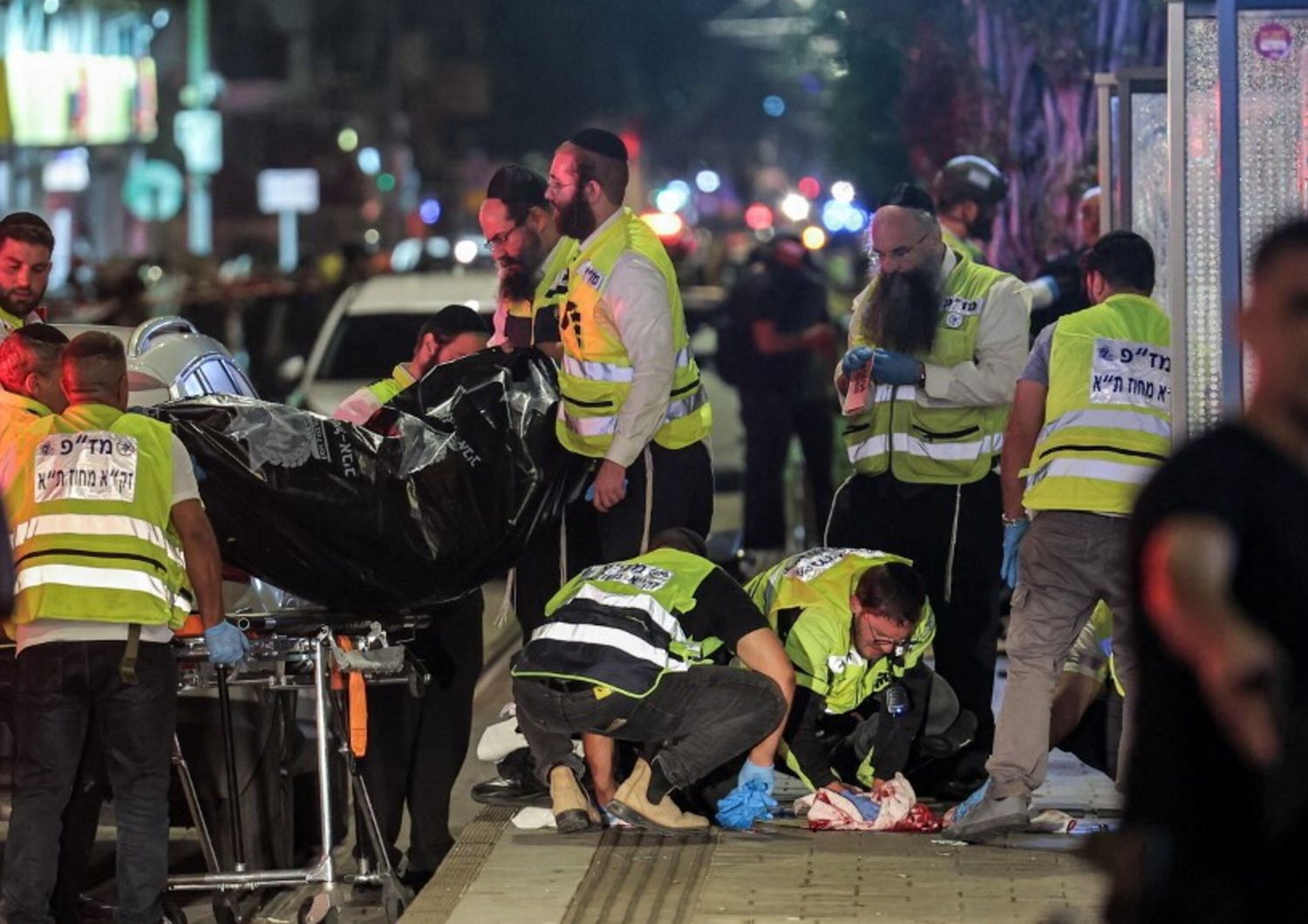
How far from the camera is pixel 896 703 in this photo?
8.13 m

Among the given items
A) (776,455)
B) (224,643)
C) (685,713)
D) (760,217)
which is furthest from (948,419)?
(760,217)

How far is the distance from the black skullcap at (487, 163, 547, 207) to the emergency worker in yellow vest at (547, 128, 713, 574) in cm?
23

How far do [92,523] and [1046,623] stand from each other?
2820 mm

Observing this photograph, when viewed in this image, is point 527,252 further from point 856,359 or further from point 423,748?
point 423,748

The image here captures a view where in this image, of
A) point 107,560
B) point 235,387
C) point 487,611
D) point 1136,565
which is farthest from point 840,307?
point 1136,565

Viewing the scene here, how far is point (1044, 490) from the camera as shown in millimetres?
7793

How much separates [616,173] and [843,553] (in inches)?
59.6

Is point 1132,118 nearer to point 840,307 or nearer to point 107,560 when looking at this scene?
point 107,560

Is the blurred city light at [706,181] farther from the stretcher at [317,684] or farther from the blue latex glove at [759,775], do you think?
the stretcher at [317,684]

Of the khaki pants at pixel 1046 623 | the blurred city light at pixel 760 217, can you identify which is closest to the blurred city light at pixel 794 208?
the khaki pants at pixel 1046 623

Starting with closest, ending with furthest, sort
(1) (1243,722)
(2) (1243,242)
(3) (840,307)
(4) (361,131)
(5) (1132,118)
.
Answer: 1. (1) (1243,722)
2. (2) (1243,242)
3. (5) (1132,118)
4. (3) (840,307)
5. (4) (361,131)

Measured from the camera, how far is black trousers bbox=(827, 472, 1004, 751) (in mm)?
8727

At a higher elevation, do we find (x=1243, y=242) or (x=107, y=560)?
(x=1243, y=242)

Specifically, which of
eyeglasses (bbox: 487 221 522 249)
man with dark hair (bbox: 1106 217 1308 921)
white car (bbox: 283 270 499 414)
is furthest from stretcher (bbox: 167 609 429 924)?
white car (bbox: 283 270 499 414)
